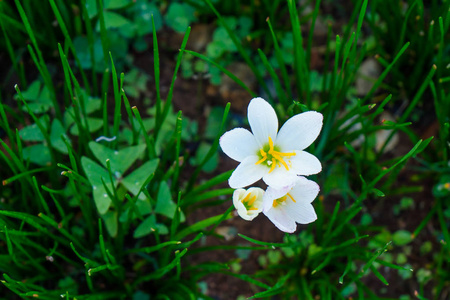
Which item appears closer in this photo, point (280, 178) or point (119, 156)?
point (280, 178)

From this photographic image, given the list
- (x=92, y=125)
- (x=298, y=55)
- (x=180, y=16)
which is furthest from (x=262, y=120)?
(x=180, y=16)

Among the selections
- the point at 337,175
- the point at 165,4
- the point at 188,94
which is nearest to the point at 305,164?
the point at 337,175

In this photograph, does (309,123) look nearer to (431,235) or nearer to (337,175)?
(337,175)

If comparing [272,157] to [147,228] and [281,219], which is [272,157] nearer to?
[281,219]

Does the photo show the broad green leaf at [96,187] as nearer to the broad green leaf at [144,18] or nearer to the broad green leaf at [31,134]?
the broad green leaf at [31,134]

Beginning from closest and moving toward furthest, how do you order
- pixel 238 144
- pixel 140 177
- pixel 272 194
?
1. pixel 272 194
2. pixel 238 144
3. pixel 140 177

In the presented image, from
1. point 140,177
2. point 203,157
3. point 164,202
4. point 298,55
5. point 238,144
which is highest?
point 298,55
